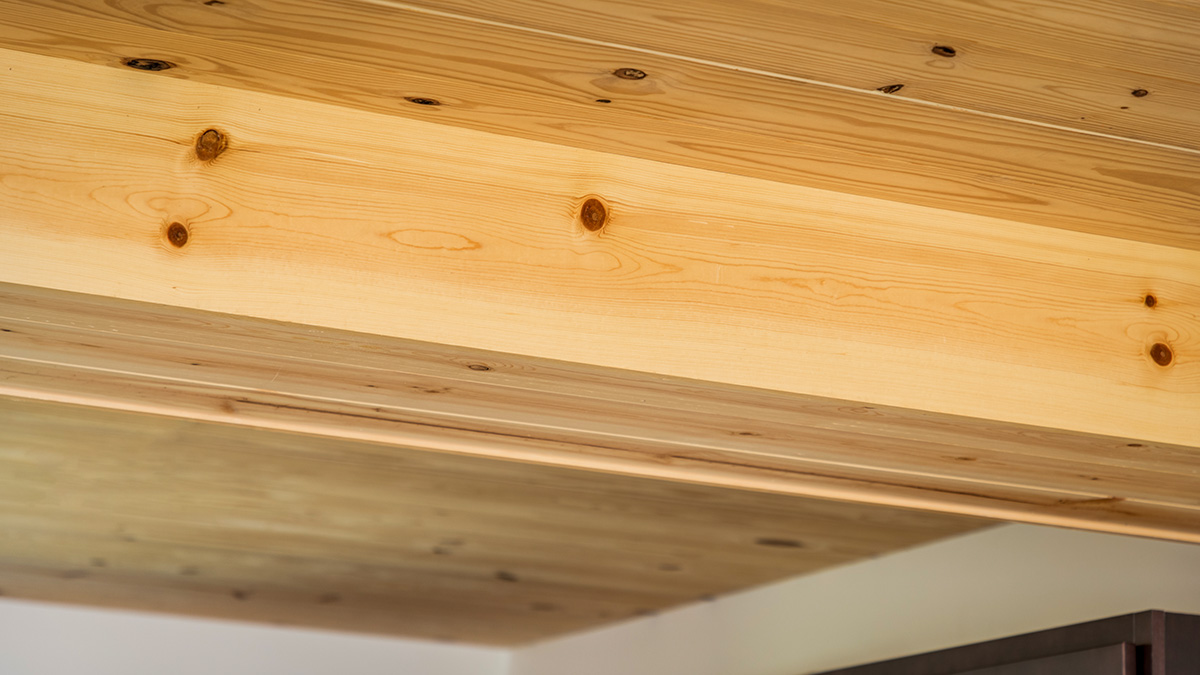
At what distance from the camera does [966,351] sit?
1.26 m

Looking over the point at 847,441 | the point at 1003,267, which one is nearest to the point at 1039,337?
the point at 1003,267

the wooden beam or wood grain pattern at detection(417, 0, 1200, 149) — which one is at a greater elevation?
wood grain pattern at detection(417, 0, 1200, 149)

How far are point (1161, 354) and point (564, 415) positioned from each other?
73cm

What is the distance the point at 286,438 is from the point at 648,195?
1.26 meters

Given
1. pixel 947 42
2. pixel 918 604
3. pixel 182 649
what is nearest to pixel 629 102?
pixel 947 42

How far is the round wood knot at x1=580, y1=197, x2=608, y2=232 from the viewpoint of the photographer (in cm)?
119

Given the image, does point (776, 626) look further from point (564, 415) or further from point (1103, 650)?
point (564, 415)

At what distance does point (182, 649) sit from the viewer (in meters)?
4.24

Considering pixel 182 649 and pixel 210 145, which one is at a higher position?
pixel 182 649

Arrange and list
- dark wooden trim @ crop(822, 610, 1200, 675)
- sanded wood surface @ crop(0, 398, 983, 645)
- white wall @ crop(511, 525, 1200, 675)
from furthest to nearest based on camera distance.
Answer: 1. sanded wood surface @ crop(0, 398, 983, 645)
2. white wall @ crop(511, 525, 1200, 675)
3. dark wooden trim @ crop(822, 610, 1200, 675)

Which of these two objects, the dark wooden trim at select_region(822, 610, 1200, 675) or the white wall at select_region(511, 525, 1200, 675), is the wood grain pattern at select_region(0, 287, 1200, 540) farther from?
the white wall at select_region(511, 525, 1200, 675)

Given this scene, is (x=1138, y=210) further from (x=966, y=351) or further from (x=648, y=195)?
(x=648, y=195)

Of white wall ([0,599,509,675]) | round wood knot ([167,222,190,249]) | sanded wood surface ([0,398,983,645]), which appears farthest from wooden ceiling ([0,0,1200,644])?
white wall ([0,599,509,675])

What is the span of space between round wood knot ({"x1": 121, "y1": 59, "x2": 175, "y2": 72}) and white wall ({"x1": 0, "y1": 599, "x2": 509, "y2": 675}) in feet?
11.8
